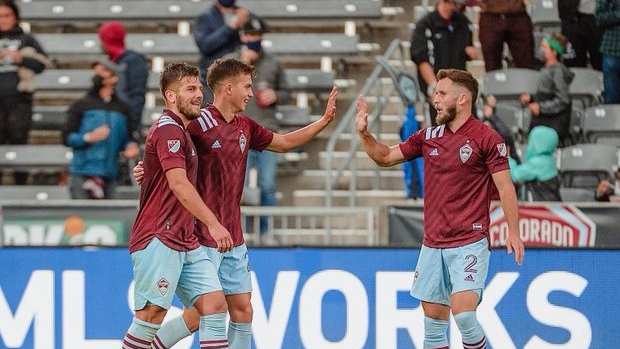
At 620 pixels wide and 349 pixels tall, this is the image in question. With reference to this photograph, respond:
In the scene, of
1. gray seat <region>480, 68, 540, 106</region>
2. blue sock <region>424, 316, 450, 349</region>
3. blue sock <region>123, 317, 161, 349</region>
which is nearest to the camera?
blue sock <region>123, 317, 161, 349</region>

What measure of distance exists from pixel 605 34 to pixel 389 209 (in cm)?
400

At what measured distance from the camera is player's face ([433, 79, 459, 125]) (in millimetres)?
9227

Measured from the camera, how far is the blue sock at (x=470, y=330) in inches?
358

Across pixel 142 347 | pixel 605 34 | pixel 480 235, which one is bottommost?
pixel 142 347

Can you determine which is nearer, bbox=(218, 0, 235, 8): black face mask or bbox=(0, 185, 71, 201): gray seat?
bbox=(218, 0, 235, 8): black face mask

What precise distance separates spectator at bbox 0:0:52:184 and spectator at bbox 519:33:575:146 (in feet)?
15.8

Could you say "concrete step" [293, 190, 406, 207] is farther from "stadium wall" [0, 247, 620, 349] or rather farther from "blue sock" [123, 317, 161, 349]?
"blue sock" [123, 317, 161, 349]

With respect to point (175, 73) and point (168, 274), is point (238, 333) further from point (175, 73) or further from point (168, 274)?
point (175, 73)

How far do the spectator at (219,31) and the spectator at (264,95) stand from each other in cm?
26

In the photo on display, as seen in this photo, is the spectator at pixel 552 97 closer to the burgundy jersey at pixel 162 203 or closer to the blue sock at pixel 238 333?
the blue sock at pixel 238 333

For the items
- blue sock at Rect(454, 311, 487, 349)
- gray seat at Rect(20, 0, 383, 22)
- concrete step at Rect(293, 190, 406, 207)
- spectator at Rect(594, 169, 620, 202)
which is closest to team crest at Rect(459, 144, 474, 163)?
blue sock at Rect(454, 311, 487, 349)

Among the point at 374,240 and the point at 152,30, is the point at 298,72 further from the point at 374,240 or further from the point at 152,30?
the point at 374,240

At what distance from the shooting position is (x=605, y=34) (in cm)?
1452

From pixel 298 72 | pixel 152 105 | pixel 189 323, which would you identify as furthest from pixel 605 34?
pixel 189 323
